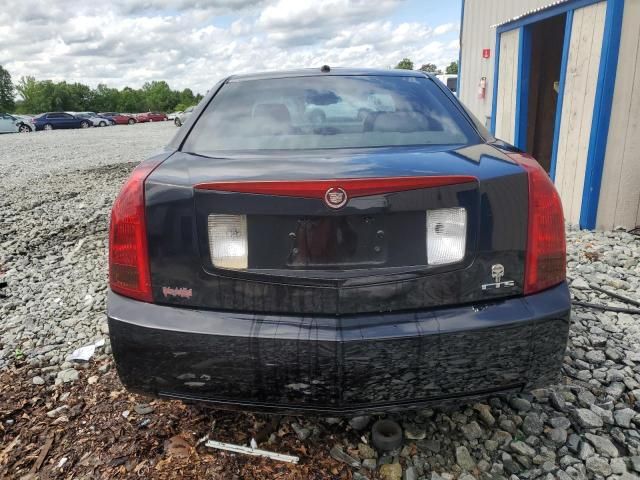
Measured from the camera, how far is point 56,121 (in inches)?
1531

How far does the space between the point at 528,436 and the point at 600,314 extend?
1478 millimetres

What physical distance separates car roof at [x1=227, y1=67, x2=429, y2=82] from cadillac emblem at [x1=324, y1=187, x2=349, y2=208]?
132 cm

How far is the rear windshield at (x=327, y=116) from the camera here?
213 cm

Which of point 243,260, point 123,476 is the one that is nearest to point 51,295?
point 123,476

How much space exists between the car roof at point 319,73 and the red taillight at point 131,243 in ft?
Result: 3.86

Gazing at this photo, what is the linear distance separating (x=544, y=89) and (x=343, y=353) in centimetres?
736

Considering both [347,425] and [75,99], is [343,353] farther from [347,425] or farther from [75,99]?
[75,99]

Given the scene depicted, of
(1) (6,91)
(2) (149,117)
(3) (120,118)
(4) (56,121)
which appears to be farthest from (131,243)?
(1) (6,91)

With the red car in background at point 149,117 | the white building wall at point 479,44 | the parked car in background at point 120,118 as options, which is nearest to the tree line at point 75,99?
the red car in background at point 149,117

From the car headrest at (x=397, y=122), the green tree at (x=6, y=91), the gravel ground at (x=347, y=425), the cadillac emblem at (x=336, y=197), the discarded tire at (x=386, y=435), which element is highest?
the green tree at (x=6, y=91)

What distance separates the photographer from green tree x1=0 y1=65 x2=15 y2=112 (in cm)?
7756

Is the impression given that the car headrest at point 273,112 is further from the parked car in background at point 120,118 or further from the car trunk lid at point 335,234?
the parked car in background at point 120,118

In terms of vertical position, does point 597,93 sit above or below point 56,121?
above

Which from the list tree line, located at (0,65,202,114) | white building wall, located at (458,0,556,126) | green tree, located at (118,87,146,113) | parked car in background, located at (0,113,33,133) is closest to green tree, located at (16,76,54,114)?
tree line, located at (0,65,202,114)
